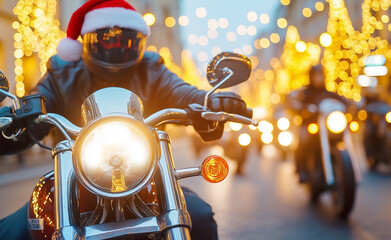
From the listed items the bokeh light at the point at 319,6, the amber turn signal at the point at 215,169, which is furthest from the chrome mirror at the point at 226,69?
the bokeh light at the point at 319,6

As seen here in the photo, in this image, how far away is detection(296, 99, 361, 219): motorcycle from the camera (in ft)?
15.9

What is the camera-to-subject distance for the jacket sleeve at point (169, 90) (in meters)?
2.52

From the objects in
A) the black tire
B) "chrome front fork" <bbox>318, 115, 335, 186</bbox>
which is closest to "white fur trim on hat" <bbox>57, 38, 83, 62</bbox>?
the black tire

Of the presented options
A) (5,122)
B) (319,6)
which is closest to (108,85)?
(5,122)

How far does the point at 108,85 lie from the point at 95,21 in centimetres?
34

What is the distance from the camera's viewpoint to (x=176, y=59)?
176 ft

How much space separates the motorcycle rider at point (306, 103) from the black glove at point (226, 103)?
3920 mm

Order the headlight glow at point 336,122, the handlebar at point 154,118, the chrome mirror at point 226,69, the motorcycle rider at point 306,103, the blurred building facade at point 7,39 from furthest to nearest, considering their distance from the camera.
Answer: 1. the blurred building facade at point 7,39
2. the motorcycle rider at point 306,103
3. the headlight glow at point 336,122
4. the chrome mirror at point 226,69
5. the handlebar at point 154,118

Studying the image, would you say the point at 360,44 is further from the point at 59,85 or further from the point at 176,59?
the point at 176,59

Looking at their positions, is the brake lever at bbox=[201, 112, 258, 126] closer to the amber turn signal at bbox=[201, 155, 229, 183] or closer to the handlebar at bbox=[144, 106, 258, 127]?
the handlebar at bbox=[144, 106, 258, 127]

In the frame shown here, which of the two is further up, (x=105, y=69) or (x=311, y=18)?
(x=311, y=18)

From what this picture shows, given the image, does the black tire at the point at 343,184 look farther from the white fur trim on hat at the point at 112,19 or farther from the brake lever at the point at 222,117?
the brake lever at the point at 222,117

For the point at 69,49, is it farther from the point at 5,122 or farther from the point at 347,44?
the point at 347,44

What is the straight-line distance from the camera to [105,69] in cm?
236
